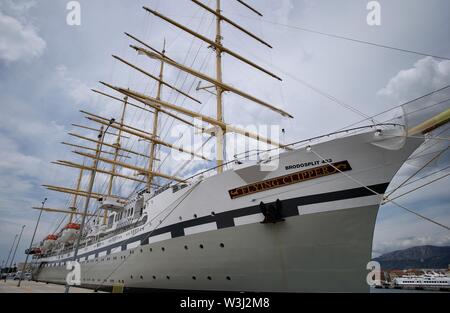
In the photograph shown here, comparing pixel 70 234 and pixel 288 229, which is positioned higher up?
pixel 70 234

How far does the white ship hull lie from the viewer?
26.3 feet

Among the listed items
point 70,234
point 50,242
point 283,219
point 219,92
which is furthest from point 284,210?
point 50,242

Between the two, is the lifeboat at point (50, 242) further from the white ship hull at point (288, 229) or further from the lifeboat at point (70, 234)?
the white ship hull at point (288, 229)

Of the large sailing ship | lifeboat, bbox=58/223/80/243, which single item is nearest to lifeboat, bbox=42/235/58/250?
lifeboat, bbox=58/223/80/243

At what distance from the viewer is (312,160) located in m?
8.84

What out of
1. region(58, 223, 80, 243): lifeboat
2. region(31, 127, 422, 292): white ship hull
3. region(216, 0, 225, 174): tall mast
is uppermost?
region(216, 0, 225, 174): tall mast

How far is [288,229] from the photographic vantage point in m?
8.52

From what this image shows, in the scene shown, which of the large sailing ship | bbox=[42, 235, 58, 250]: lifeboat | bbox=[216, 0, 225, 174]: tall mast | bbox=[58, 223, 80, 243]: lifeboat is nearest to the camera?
the large sailing ship

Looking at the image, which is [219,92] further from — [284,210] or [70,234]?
[70,234]

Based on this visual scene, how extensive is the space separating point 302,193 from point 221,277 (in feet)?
14.6

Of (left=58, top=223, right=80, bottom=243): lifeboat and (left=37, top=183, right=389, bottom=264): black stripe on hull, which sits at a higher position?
(left=58, top=223, right=80, bottom=243): lifeboat

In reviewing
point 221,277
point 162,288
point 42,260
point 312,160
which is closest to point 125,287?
point 162,288

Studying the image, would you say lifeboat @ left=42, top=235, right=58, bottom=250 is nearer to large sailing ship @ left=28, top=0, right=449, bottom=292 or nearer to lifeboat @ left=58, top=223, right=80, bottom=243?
→ lifeboat @ left=58, top=223, right=80, bottom=243

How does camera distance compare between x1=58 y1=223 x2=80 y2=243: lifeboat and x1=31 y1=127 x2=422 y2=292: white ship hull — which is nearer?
x1=31 y1=127 x2=422 y2=292: white ship hull
